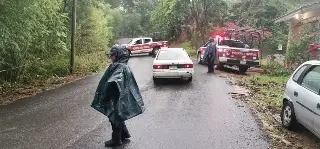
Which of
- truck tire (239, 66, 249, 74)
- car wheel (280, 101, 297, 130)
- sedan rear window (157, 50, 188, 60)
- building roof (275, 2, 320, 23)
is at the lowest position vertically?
car wheel (280, 101, 297, 130)

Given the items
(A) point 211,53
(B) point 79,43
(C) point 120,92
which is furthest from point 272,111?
(B) point 79,43

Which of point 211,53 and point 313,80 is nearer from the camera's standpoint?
point 313,80

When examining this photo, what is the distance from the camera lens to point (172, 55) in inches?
629

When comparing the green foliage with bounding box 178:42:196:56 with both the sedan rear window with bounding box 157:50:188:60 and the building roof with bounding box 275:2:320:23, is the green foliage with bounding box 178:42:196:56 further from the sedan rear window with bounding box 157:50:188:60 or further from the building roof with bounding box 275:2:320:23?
the sedan rear window with bounding box 157:50:188:60

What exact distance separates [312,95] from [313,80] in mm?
525

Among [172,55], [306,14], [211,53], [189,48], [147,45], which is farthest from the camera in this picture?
[189,48]

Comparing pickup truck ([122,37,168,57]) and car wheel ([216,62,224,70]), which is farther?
pickup truck ([122,37,168,57])

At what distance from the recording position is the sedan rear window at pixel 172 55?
51.9 feet

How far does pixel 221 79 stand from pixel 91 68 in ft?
28.5

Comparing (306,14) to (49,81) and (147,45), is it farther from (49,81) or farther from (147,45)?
(147,45)

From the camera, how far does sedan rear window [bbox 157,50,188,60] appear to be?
15.8 meters

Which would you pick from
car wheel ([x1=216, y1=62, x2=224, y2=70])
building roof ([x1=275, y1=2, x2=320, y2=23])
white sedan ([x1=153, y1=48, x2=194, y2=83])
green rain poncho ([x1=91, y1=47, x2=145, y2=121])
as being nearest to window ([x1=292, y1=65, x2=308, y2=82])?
green rain poncho ([x1=91, y1=47, x2=145, y2=121])

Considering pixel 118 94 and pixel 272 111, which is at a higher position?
pixel 118 94

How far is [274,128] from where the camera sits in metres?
8.78
